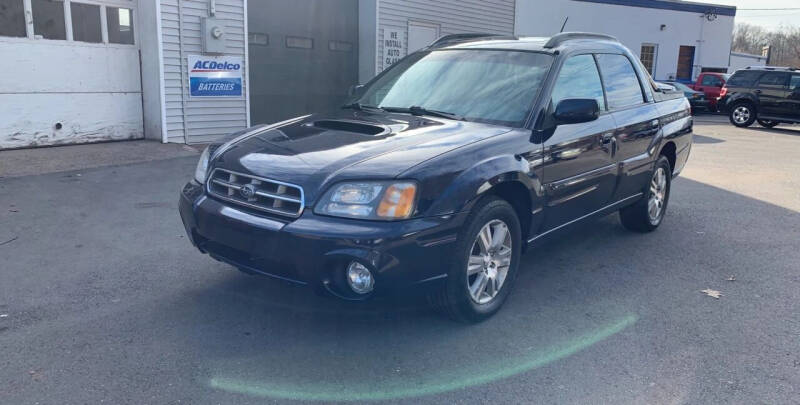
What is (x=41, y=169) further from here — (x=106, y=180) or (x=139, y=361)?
(x=139, y=361)

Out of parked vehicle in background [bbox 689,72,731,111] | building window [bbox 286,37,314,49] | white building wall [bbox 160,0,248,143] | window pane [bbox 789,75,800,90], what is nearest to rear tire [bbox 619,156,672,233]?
white building wall [bbox 160,0,248,143]

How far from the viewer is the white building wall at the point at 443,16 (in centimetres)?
1406

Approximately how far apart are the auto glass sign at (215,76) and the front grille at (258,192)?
24.3 ft

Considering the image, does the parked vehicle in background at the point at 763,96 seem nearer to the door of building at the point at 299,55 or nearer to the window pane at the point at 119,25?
the door of building at the point at 299,55

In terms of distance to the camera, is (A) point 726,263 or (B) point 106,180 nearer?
(A) point 726,263

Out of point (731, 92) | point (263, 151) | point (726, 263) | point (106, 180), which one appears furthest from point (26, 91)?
point (731, 92)

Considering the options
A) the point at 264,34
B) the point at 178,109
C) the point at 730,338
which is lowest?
the point at 730,338

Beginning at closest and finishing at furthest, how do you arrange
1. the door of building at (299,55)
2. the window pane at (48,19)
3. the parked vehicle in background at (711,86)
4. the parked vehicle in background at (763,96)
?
1. the window pane at (48,19)
2. the door of building at (299,55)
3. the parked vehicle in background at (763,96)
4. the parked vehicle in background at (711,86)

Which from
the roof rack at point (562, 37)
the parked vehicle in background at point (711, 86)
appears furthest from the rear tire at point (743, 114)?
the roof rack at point (562, 37)

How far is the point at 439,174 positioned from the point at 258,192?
99 centimetres

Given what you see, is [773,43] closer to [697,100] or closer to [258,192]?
[697,100]

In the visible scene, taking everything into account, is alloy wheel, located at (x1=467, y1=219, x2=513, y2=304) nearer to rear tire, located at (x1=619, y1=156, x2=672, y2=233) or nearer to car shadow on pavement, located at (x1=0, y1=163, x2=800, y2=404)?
car shadow on pavement, located at (x1=0, y1=163, x2=800, y2=404)

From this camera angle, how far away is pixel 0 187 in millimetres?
7098

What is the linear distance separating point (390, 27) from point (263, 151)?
11024 mm
